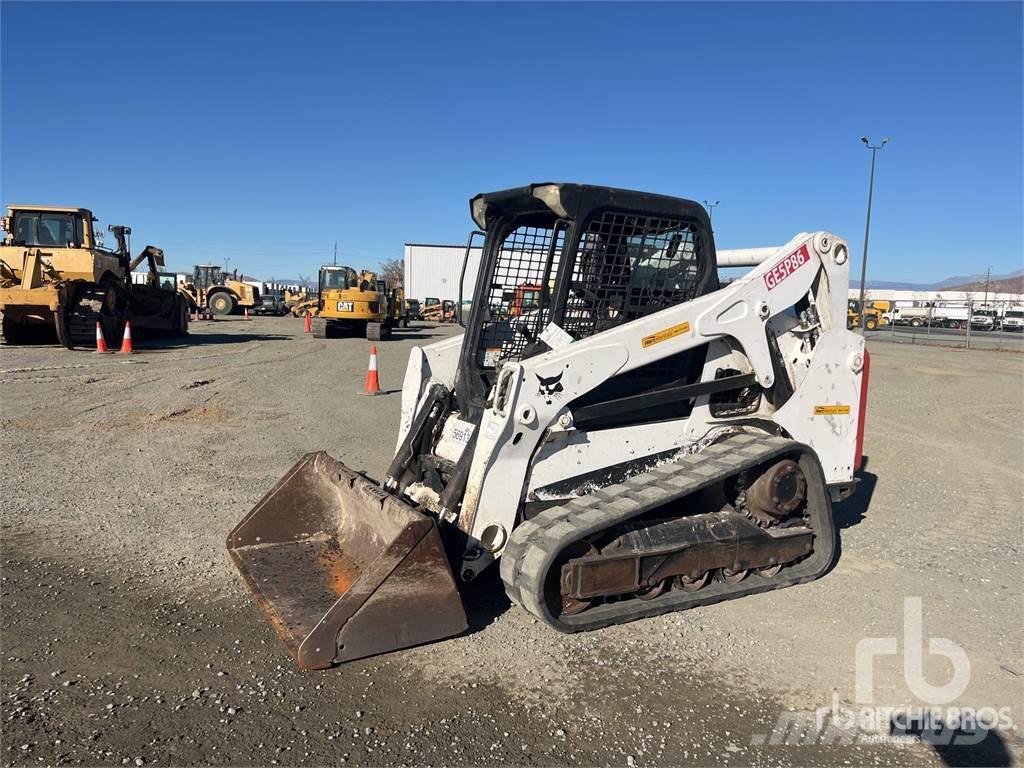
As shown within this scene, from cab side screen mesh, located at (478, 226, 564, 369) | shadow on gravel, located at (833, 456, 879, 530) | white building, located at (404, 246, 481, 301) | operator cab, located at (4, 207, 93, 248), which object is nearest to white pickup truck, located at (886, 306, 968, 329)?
white building, located at (404, 246, 481, 301)

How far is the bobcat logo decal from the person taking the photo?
3.75m

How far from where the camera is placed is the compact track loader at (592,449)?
142 inches

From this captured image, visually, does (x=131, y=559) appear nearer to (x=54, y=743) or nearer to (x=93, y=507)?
(x=93, y=507)

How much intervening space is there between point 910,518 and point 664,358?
2.87 meters

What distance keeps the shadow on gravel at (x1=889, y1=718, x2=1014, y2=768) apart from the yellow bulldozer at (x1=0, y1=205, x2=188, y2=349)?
16787mm

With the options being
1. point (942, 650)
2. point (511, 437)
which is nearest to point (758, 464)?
point (942, 650)

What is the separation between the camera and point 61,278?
16047 mm

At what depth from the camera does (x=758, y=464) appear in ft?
14.2

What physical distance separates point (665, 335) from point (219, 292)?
1587 inches

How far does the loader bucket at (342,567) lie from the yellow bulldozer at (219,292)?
36702 mm

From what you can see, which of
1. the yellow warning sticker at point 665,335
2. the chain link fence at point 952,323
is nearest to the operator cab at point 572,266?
the yellow warning sticker at point 665,335

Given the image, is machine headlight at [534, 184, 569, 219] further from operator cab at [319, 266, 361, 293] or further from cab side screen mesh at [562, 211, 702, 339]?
operator cab at [319, 266, 361, 293]

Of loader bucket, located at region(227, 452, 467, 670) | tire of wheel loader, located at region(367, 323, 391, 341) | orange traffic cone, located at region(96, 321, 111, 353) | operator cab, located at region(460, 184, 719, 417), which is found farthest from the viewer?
tire of wheel loader, located at region(367, 323, 391, 341)

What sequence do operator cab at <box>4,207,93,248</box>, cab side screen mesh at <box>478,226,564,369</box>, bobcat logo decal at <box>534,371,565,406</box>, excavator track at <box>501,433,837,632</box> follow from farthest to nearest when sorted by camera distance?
operator cab at <box>4,207,93,248</box> → cab side screen mesh at <box>478,226,564,369</box> → bobcat logo decal at <box>534,371,565,406</box> → excavator track at <box>501,433,837,632</box>
